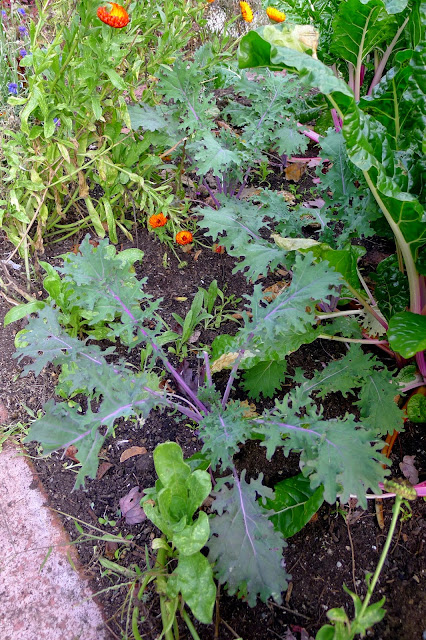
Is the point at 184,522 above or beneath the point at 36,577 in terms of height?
above

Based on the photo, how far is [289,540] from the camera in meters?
1.50

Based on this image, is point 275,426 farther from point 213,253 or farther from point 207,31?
point 207,31

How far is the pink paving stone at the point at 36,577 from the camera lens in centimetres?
134

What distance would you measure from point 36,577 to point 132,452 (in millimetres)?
467

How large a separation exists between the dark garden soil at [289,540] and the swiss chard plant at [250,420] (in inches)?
5.4

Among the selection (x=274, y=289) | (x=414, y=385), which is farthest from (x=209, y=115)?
(x=414, y=385)

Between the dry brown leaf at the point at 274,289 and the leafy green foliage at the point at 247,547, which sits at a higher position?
the dry brown leaf at the point at 274,289

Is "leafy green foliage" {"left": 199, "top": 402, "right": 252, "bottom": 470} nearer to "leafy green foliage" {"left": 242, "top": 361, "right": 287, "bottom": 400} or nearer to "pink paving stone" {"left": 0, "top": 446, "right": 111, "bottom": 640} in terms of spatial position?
"leafy green foliage" {"left": 242, "top": 361, "right": 287, "bottom": 400}

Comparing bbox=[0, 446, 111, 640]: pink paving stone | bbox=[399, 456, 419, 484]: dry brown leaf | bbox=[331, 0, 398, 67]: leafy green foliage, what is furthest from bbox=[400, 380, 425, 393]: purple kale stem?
bbox=[331, 0, 398, 67]: leafy green foliage

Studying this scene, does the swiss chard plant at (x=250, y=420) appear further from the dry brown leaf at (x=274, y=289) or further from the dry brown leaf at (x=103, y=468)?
the dry brown leaf at (x=274, y=289)

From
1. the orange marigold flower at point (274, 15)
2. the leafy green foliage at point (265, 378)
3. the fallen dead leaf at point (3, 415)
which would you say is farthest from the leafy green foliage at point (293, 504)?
the orange marigold flower at point (274, 15)

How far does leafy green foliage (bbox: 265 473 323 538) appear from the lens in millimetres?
1400

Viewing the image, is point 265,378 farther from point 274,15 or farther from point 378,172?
point 274,15

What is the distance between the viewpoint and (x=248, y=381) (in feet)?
5.80
